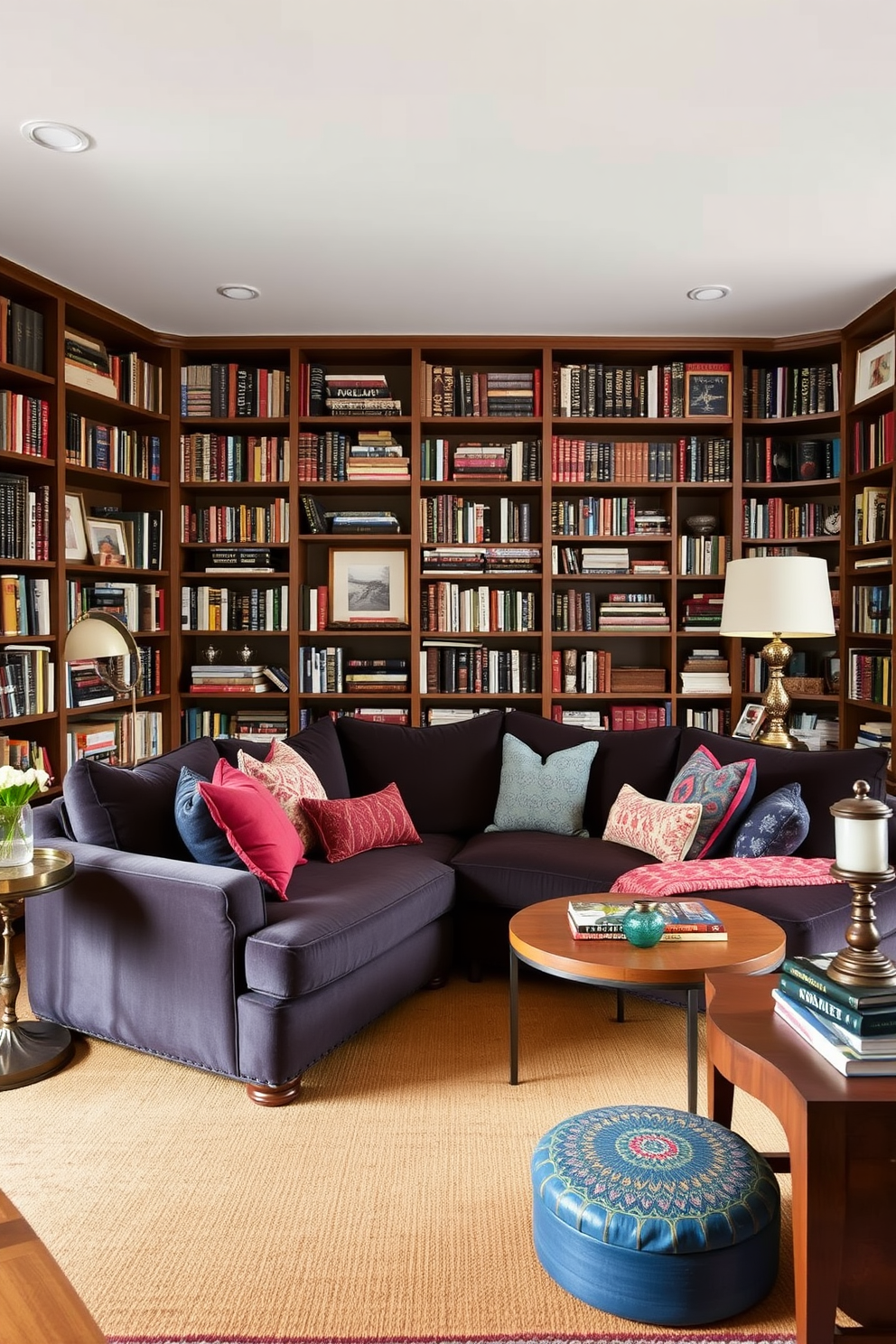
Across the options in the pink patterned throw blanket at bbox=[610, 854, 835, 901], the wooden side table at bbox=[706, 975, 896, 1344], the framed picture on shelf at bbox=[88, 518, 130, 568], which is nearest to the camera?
the wooden side table at bbox=[706, 975, 896, 1344]

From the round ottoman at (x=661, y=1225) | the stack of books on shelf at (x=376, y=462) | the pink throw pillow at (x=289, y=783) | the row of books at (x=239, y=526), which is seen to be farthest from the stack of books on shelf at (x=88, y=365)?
the round ottoman at (x=661, y=1225)

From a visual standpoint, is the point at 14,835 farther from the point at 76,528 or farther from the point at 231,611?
the point at 231,611

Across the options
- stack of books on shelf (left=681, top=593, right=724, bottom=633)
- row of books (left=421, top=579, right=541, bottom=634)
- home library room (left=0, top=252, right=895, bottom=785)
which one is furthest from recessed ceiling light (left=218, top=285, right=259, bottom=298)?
stack of books on shelf (left=681, top=593, right=724, bottom=633)

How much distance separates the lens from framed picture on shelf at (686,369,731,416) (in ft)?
16.8

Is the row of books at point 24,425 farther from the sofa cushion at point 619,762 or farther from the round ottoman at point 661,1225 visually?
the round ottoman at point 661,1225

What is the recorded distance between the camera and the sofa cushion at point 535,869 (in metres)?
3.32

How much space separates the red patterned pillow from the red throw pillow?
34 cm

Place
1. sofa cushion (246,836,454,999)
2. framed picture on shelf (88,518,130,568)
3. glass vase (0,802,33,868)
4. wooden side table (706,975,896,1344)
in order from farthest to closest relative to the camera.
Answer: framed picture on shelf (88,518,130,568) < glass vase (0,802,33,868) < sofa cushion (246,836,454,999) < wooden side table (706,975,896,1344)

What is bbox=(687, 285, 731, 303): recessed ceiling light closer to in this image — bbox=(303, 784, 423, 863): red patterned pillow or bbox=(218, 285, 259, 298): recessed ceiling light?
bbox=(218, 285, 259, 298): recessed ceiling light

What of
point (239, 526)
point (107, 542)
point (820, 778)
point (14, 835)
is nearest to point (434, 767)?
point (820, 778)

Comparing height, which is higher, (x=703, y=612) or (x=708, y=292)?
(x=708, y=292)

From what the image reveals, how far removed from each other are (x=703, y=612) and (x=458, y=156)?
285 centimetres

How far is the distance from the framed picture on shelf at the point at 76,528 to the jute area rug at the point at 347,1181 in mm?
2184

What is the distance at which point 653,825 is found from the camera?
3471 mm
